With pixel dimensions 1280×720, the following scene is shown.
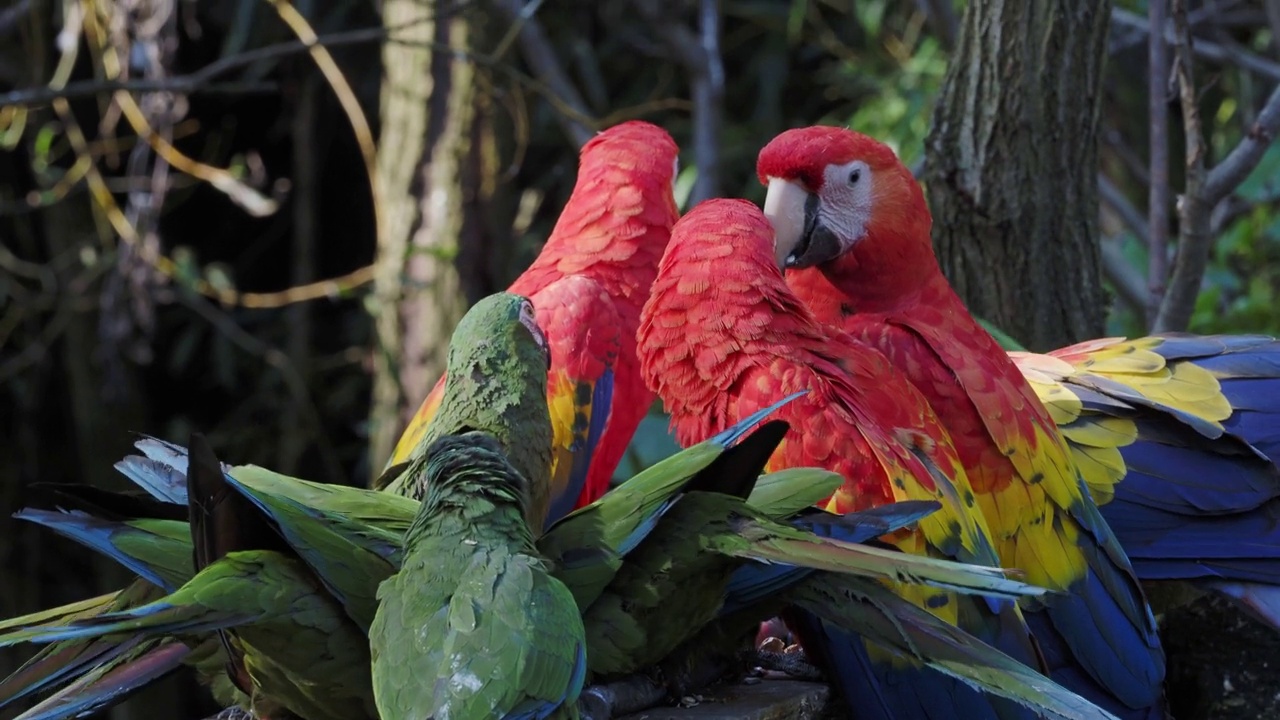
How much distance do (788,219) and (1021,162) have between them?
61cm

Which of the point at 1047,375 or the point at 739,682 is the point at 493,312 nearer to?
the point at 739,682

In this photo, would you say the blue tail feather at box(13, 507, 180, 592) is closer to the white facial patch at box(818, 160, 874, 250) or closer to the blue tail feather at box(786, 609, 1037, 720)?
the blue tail feather at box(786, 609, 1037, 720)

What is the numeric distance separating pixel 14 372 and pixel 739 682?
9.52 ft

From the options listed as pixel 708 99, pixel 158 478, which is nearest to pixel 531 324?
pixel 158 478

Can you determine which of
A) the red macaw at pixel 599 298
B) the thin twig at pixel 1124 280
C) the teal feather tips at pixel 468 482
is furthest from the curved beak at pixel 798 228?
the thin twig at pixel 1124 280

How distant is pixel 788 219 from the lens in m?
1.84

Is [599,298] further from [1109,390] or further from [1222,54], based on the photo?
[1222,54]

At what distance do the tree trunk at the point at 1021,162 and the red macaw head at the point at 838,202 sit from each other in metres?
0.45

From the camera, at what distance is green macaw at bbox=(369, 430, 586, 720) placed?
1100 millimetres

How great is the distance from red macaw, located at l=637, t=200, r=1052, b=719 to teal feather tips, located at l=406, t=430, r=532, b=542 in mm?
323

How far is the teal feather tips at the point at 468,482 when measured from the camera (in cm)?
126

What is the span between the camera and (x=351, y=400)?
4191 millimetres

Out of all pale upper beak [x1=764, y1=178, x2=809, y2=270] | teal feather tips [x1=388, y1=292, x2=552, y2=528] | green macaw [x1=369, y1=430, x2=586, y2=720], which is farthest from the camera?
pale upper beak [x1=764, y1=178, x2=809, y2=270]

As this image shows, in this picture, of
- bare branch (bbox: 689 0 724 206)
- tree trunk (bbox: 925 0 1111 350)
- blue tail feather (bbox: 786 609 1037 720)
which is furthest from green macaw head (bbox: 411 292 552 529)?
bare branch (bbox: 689 0 724 206)
